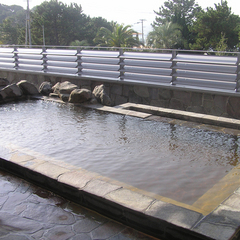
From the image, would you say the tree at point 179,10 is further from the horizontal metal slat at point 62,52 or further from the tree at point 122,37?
the horizontal metal slat at point 62,52

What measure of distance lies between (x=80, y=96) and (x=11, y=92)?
243cm

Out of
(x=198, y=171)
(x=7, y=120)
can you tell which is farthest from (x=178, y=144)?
(x=7, y=120)

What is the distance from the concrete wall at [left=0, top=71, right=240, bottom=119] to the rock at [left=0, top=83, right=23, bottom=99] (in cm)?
192

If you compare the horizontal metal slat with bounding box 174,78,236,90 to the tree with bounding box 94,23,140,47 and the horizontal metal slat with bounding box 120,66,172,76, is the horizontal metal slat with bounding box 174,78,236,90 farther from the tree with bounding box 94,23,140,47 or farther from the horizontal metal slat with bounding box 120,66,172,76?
the tree with bounding box 94,23,140,47

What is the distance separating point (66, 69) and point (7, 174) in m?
6.91

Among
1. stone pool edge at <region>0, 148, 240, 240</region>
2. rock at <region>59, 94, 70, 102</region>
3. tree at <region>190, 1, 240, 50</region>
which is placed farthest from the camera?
tree at <region>190, 1, 240, 50</region>

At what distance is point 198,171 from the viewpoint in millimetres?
4020

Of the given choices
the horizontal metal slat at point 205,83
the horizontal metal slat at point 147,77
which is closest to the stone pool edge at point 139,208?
the horizontal metal slat at point 205,83

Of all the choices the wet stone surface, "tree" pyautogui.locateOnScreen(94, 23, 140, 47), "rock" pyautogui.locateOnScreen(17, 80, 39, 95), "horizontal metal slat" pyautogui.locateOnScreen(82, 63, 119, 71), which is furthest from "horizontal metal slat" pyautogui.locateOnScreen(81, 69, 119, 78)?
"tree" pyautogui.locateOnScreen(94, 23, 140, 47)

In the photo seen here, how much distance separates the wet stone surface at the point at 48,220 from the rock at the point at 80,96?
444 cm

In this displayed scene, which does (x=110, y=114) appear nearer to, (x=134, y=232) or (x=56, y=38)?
(x=134, y=232)

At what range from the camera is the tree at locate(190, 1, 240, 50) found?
51500 millimetres

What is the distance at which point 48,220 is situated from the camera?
2.96m

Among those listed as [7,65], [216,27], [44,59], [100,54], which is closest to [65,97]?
[100,54]
